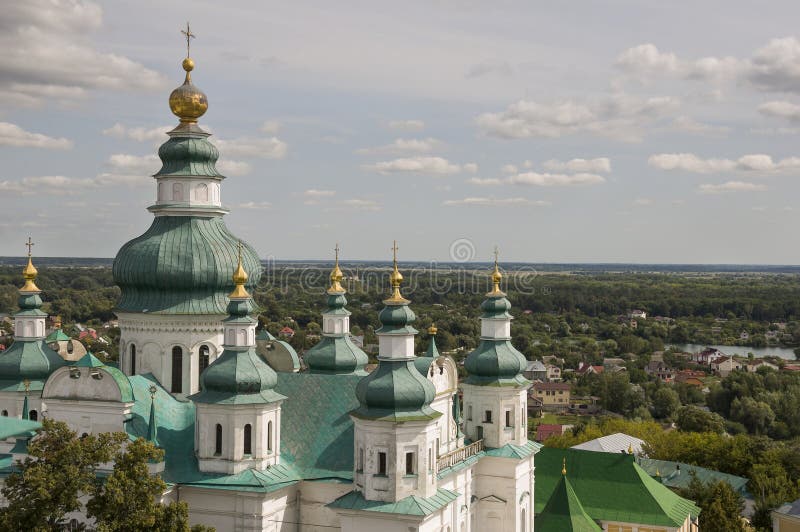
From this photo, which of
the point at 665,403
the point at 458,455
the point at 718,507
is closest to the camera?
the point at 458,455

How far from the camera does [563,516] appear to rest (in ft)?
86.0

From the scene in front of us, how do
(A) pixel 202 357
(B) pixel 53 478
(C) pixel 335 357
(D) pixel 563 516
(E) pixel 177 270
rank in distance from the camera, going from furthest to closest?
(D) pixel 563 516, (C) pixel 335 357, (A) pixel 202 357, (E) pixel 177 270, (B) pixel 53 478

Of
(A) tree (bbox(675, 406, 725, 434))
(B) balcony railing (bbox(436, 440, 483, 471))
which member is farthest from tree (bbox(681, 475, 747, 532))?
(A) tree (bbox(675, 406, 725, 434))

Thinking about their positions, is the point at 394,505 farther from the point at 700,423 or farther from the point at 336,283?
the point at 700,423

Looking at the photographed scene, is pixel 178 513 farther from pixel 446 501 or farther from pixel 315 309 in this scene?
pixel 315 309

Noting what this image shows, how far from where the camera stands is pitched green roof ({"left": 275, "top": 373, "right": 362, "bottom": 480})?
20.5 metres

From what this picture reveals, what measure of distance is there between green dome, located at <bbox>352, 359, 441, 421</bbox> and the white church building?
0.12 ft

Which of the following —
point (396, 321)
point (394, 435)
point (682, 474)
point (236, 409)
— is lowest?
point (682, 474)

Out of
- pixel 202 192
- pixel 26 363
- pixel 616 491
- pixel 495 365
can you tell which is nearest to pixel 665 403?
pixel 616 491

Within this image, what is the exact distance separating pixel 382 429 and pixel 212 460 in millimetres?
3671

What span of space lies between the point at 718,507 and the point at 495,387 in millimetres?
12165

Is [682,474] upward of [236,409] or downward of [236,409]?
downward

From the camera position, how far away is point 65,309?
93688mm

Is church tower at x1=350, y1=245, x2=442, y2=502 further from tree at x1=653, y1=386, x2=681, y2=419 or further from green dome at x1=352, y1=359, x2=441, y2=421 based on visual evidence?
tree at x1=653, y1=386, x2=681, y2=419
